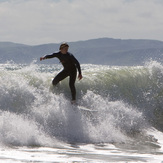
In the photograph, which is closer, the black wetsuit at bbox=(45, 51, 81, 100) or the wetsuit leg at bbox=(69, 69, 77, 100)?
the black wetsuit at bbox=(45, 51, 81, 100)

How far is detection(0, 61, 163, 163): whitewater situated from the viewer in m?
8.85

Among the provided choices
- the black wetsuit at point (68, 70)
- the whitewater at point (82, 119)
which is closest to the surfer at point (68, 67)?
the black wetsuit at point (68, 70)

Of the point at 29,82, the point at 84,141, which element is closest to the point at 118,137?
the point at 84,141

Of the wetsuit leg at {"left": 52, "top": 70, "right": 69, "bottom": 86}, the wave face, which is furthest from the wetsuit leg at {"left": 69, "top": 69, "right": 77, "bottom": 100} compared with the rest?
the wave face

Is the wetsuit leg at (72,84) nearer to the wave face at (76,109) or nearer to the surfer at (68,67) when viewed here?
the surfer at (68,67)

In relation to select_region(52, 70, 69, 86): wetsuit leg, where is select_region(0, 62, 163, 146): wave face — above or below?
below

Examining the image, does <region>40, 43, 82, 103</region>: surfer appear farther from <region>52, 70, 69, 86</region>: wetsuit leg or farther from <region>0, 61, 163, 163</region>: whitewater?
<region>0, 61, 163, 163</region>: whitewater

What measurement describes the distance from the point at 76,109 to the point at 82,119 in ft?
1.23

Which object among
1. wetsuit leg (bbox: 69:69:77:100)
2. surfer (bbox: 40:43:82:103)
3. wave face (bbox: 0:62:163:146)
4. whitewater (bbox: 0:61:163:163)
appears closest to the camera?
whitewater (bbox: 0:61:163:163)

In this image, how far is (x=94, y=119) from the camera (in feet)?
38.0

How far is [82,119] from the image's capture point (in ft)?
36.6

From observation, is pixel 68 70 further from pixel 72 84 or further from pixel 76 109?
pixel 76 109

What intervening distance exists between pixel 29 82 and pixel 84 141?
8.88ft

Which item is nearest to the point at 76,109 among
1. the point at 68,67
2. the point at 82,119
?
the point at 82,119
